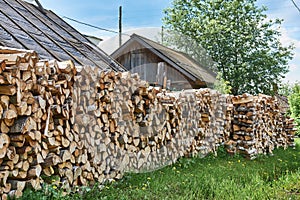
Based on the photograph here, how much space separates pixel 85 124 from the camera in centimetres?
319

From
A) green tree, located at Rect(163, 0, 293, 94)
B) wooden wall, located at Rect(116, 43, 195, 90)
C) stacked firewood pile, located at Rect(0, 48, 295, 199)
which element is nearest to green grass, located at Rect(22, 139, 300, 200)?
stacked firewood pile, located at Rect(0, 48, 295, 199)

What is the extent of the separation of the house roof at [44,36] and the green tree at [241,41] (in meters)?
9.92

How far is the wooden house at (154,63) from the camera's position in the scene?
10680 millimetres

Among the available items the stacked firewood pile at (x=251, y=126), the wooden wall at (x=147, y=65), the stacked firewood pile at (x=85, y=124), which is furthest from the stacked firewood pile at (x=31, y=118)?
the wooden wall at (x=147, y=65)

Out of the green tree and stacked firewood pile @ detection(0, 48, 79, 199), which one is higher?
the green tree

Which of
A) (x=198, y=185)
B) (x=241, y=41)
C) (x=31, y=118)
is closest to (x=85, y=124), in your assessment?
(x=31, y=118)

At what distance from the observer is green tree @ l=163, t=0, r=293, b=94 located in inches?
619

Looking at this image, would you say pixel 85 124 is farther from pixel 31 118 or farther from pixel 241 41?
pixel 241 41

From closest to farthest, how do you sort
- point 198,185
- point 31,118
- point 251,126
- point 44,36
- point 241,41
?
point 31,118, point 198,185, point 44,36, point 251,126, point 241,41

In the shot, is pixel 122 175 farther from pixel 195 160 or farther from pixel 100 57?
pixel 100 57

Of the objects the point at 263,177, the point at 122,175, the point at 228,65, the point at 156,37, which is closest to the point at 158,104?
the point at 122,175

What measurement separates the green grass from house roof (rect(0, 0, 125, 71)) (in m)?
2.10

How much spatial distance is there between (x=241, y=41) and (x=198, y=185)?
522 inches

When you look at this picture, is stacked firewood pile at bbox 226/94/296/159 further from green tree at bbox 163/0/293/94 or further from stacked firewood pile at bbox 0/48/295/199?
green tree at bbox 163/0/293/94
